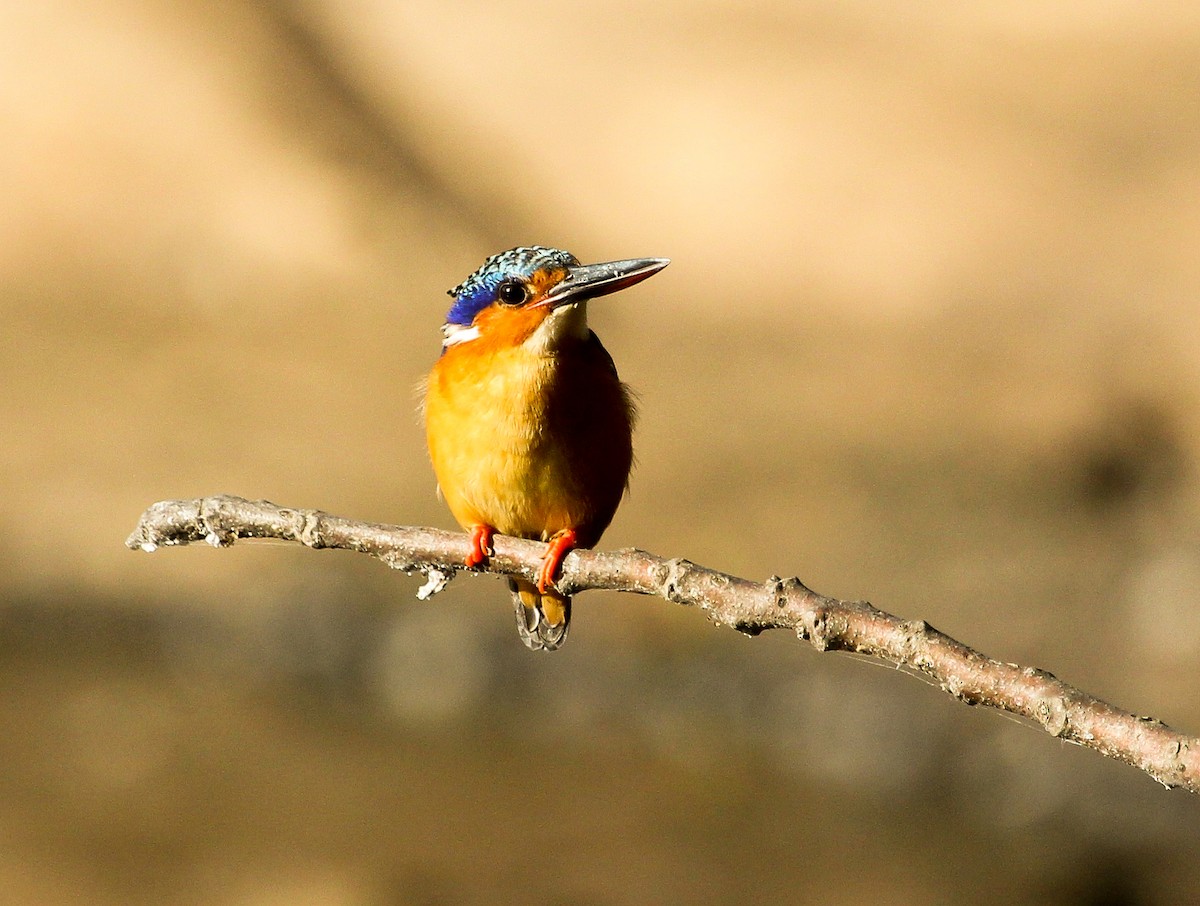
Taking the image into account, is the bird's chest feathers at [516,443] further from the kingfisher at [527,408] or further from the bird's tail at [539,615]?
the bird's tail at [539,615]

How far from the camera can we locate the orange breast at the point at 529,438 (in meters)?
2.91

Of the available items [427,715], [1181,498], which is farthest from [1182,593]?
[427,715]

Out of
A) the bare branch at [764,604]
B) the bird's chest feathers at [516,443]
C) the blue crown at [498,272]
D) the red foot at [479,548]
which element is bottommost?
the bare branch at [764,604]

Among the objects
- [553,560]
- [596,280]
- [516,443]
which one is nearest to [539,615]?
[516,443]

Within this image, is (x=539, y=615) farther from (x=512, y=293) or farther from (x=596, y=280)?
(x=596, y=280)

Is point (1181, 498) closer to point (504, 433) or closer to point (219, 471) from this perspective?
point (219, 471)

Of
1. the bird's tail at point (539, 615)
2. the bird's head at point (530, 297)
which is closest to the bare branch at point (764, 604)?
the bird's head at point (530, 297)

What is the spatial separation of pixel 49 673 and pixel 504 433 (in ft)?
19.0

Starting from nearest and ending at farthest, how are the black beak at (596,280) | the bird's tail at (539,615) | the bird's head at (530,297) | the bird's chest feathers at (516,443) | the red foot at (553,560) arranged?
the black beak at (596,280), the red foot at (553,560), the bird's head at (530,297), the bird's chest feathers at (516,443), the bird's tail at (539,615)

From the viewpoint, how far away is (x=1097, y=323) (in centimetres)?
930

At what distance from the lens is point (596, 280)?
2.68m

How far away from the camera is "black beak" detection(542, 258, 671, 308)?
2.43 meters

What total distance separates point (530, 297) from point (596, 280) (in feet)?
0.79

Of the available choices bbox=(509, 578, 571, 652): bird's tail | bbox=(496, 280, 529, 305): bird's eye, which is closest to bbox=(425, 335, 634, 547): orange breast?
bbox=(496, 280, 529, 305): bird's eye
